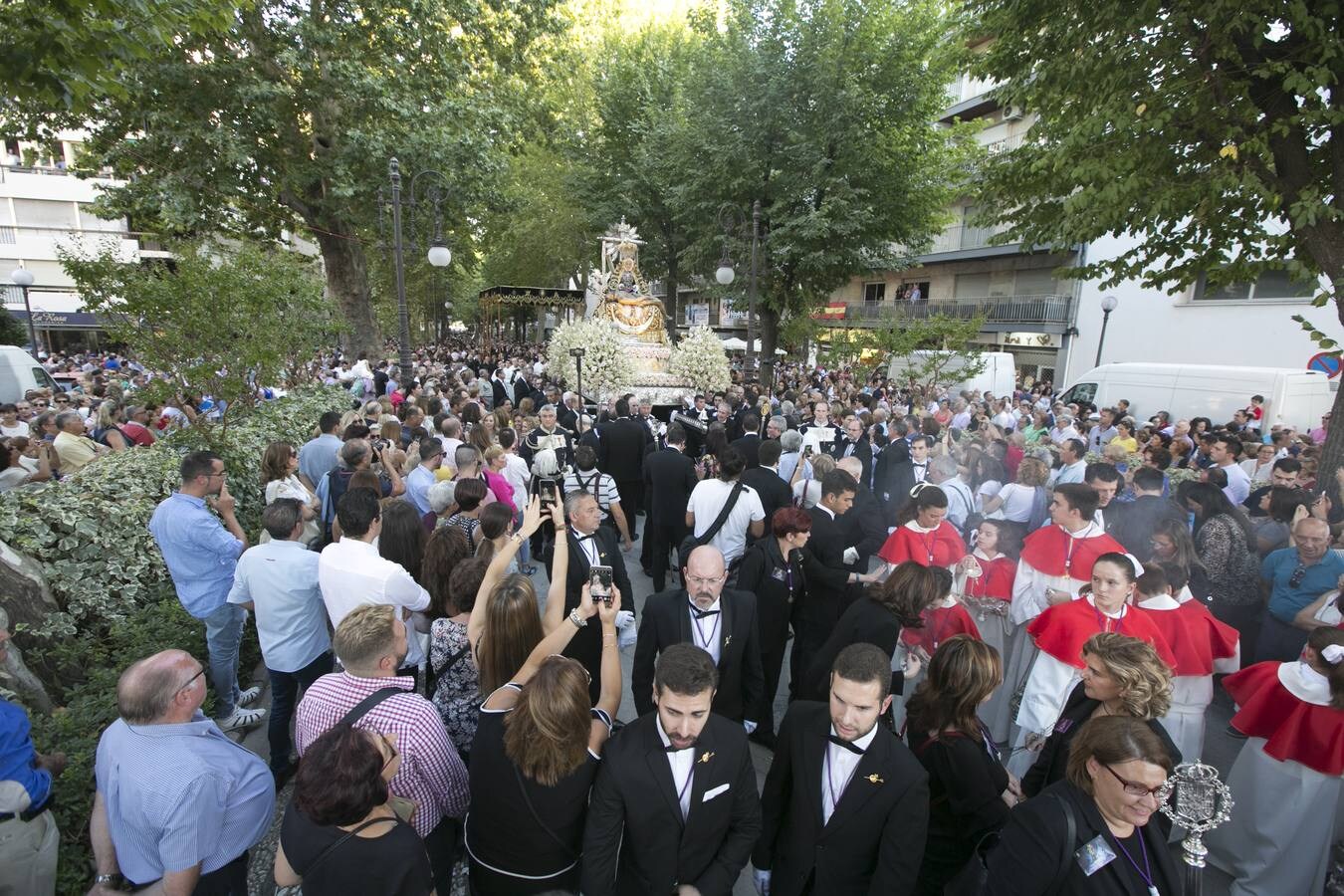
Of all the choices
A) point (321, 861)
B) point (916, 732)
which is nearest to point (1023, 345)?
point (916, 732)

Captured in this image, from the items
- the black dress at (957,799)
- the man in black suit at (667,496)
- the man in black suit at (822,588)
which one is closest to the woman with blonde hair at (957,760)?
the black dress at (957,799)

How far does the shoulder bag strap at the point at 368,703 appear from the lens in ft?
8.11

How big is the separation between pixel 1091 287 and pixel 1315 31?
18966 mm

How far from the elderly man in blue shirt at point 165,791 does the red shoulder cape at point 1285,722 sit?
463 cm

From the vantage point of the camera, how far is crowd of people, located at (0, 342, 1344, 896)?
227 cm

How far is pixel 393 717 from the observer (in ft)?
8.44

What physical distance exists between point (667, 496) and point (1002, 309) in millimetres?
24444

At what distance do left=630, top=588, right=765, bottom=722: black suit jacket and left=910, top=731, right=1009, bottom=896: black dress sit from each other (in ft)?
3.70

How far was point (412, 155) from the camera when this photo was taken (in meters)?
15.8

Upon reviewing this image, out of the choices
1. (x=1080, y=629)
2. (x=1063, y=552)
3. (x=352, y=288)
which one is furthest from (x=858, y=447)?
(x=352, y=288)

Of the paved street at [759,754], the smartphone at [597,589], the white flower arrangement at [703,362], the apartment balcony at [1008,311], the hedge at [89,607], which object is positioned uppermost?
the apartment balcony at [1008,311]

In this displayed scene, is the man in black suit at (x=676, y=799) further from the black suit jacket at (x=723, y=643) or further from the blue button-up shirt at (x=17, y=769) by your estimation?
the blue button-up shirt at (x=17, y=769)

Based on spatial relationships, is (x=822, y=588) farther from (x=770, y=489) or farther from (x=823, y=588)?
(x=770, y=489)

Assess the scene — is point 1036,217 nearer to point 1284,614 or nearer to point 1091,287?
point 1284,614
